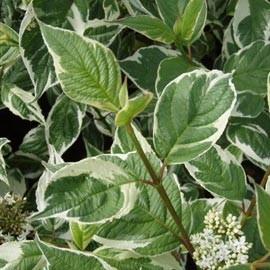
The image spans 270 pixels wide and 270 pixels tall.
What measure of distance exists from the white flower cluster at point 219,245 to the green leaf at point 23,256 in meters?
0.20

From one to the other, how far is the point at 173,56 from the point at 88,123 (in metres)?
0.29

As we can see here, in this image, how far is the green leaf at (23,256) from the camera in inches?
32.8

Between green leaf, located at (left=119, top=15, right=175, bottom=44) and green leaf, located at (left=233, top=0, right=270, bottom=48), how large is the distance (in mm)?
176

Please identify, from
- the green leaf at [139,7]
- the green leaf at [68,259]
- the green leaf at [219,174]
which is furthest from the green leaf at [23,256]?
the green leaf at [139,7]

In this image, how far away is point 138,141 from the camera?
0.69 meters

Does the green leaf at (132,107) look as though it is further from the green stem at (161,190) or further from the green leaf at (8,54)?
the green leaf at (8,54)

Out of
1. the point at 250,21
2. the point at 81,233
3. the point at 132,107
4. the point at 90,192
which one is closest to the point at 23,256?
the point at 81,233

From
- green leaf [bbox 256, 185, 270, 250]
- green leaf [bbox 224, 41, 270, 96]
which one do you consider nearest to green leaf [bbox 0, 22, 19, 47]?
green leaf [bbox 224, 41, 270, 96]

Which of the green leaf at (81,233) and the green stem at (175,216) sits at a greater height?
the green stem at (175,216)

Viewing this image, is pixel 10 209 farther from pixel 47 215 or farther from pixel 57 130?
pixel 47 215

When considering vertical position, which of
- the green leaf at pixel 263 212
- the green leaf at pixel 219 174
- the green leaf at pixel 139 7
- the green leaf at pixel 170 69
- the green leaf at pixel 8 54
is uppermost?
the green leaf at pixel 139 7

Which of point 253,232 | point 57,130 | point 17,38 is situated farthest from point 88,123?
point 253,232

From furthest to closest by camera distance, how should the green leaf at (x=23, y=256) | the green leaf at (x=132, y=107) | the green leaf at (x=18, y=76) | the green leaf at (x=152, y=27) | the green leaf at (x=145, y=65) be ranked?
1. the green leaf at (x=18, y=76)
2. the green leaf at (x=145, y=65)
3. the green leaf at (x=152, y=27)
4. the green leaf at (x=23, y=256)
5. the green leaf at (x=132, y=107)

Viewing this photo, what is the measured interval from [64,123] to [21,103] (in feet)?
0.26
